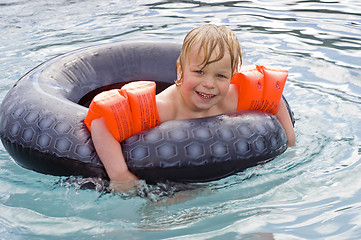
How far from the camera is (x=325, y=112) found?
3.96m

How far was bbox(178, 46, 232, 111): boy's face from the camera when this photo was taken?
2.88 meters

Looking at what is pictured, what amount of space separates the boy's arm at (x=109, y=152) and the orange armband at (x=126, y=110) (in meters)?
0.03

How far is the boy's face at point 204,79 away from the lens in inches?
114

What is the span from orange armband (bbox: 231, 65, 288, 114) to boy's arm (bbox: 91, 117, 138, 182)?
A: 862 millimetres

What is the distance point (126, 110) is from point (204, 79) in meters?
0.46

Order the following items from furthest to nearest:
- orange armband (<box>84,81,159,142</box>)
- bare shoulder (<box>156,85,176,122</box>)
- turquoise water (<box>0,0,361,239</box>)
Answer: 1. bare shoulder (<box>156,85,176,122</box>)
2. orange armband (<box>84,81,159,142</box>)
3. turquoise water (<box>0,0,361,239</box>)

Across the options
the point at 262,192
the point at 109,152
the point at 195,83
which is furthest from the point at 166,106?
the point at 262,192

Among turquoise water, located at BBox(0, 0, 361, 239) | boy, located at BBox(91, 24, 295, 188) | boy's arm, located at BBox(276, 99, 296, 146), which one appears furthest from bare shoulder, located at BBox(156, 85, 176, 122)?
boy's arm, located at BBox(276, 99, 296, 146)

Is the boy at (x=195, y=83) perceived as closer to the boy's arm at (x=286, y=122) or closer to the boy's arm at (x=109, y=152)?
the boy's arm at (x=109, y=152)

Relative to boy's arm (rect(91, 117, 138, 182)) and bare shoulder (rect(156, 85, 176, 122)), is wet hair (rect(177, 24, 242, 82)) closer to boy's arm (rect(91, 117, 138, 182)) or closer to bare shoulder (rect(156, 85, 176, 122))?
bare shoulder (rect(156, 85, 176, 122))

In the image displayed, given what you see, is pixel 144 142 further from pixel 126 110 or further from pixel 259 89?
pixel 259 89

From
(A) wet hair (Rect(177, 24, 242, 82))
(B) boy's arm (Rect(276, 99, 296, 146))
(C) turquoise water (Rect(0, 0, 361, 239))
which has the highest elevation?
(A) wet hair (Rect(177, 24, 242, 82))

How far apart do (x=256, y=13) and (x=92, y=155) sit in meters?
4.47

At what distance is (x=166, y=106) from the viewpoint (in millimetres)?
3104
